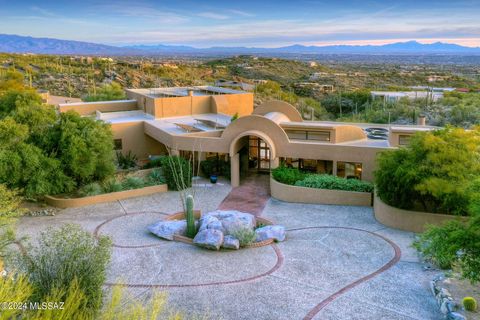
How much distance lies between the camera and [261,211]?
24.1 meters

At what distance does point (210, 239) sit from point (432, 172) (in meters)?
10.3

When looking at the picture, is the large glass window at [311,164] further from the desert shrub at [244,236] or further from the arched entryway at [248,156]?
the desert shrub at [244,236]

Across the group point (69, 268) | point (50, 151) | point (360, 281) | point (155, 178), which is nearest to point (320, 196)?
point (360, 281)

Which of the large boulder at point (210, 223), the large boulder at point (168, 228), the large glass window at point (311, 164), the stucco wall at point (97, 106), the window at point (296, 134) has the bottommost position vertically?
the large boulder at point (168, 228)

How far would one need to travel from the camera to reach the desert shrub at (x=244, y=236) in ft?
61.6

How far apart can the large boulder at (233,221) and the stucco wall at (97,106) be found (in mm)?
22848

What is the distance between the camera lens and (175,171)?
27.2 meters

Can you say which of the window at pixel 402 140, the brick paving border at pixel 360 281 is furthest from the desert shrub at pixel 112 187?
the window at pixel 402 140

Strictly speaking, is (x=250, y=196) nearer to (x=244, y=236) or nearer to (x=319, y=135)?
(x=319, y=135)

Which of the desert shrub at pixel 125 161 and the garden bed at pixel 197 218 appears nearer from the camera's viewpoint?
the garden bed at pixel 197 218

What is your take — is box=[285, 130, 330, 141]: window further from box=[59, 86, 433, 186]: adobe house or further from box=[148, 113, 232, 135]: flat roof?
box=[148, 113, 232, 135]: flat roof

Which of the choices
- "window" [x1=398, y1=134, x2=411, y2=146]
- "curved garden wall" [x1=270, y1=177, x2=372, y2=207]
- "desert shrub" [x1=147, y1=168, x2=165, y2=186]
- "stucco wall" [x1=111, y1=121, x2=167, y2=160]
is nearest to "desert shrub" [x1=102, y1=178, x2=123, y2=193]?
"desert shrub" [x1=147, y1=168, x2=165, y2=186]

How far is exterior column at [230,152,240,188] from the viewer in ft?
92.6

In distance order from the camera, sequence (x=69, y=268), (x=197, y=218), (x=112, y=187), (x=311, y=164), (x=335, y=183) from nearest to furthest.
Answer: (x=69, y=268), (x=197, y=218), (x=335, y=183), (x=112, y=187), (x=311, y=164)
